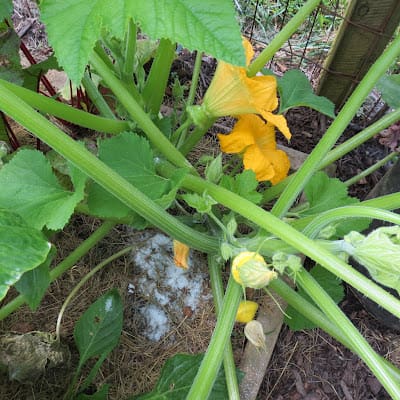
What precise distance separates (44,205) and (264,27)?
1.81 meters

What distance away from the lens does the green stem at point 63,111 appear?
121 cm

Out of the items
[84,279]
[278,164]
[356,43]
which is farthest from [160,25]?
[356,43]

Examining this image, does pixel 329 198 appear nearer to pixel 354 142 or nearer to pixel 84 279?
pixel 354 142

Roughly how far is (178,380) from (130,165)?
601 mm

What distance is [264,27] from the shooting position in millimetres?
2566

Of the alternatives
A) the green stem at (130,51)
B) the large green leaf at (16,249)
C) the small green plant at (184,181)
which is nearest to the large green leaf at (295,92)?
the small green plant at (184,181)

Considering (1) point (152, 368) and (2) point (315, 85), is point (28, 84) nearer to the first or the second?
(1) point (152, 368)

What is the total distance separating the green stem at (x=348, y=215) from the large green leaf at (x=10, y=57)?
1.02 meters

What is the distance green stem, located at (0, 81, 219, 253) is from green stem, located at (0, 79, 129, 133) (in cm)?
20

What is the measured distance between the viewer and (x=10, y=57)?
1.49 metres

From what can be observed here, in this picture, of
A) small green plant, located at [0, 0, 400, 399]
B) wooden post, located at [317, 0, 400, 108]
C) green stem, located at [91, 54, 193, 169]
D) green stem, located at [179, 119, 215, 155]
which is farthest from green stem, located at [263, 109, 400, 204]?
wooden post, located at [317, 0, 400, 108]

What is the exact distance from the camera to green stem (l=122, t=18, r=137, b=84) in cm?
134

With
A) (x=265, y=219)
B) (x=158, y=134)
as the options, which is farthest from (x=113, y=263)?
(x=265, y=219)

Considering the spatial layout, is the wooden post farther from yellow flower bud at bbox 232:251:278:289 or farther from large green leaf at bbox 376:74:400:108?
yellow flower bud at bbox 232:251:278:289
